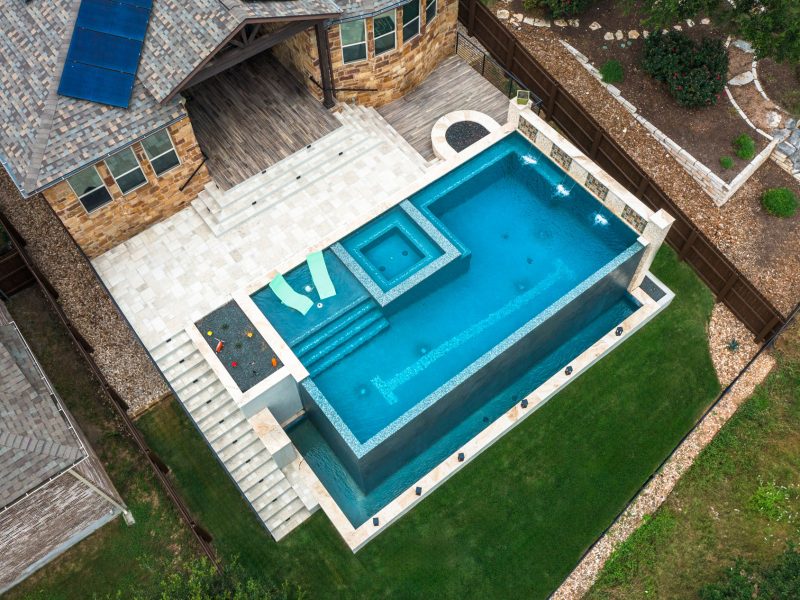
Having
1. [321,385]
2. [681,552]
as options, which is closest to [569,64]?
[321,385]

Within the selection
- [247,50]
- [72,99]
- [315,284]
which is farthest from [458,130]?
[72,99]

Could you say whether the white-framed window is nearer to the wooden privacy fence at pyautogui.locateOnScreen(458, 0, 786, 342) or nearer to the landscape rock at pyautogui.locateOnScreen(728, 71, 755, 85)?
the wooden privacy fence at pyautogui.locateOnScreen(458, 0, 786, 342)

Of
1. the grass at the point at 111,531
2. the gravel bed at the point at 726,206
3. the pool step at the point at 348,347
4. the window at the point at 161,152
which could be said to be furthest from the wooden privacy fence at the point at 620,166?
the grass at the point at 111,531

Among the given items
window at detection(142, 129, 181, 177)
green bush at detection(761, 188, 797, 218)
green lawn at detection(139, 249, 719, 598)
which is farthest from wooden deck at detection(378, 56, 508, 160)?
green lawn at detection(139, 249, 719, 598)

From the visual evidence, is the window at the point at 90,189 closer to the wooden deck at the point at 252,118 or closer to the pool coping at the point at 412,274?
the wooden deck at the point at 252,118

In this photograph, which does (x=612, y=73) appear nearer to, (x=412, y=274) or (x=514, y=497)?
(x=412, y=274)
